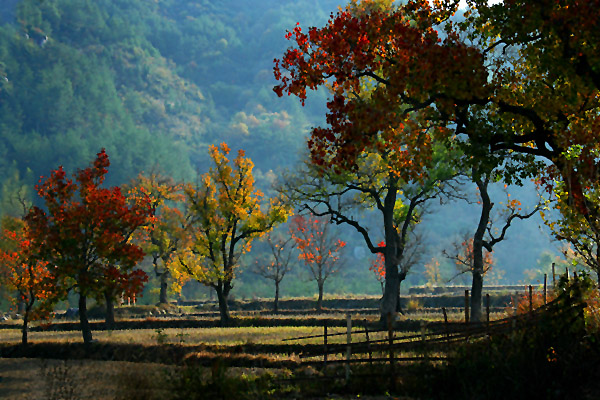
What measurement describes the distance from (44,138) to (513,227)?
15251 centimetres

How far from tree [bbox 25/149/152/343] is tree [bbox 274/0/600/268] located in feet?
53.5

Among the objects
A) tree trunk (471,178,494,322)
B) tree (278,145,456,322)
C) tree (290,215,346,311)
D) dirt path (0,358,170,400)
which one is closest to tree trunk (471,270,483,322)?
tree trunk (471,178,494,322)

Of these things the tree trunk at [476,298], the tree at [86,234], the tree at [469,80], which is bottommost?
the tree trunk at [476,298]

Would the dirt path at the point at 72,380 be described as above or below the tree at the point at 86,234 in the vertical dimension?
below

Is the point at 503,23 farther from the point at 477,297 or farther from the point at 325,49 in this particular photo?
the point at 477,297

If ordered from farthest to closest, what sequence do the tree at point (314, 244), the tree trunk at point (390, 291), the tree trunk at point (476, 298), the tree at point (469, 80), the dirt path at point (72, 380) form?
the tree at point (314, 244) < the tree trunk at point (390, 291) < the tree trunk at point (476, 298) < the dirt path at point (72, 380) < the tree at point (469, 80)

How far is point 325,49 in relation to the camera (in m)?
14.7

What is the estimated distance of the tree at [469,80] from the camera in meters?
12.3

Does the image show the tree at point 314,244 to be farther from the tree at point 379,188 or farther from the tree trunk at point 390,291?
the tree at point 379,188

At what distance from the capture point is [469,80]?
43.4ft

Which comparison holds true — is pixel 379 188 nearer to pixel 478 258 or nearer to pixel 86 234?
pixel 478 258

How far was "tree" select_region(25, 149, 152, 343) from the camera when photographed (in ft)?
92.7

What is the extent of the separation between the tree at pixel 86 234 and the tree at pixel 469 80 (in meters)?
16.3

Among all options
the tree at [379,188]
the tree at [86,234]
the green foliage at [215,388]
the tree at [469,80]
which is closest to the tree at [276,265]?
the tree at [379,188]
